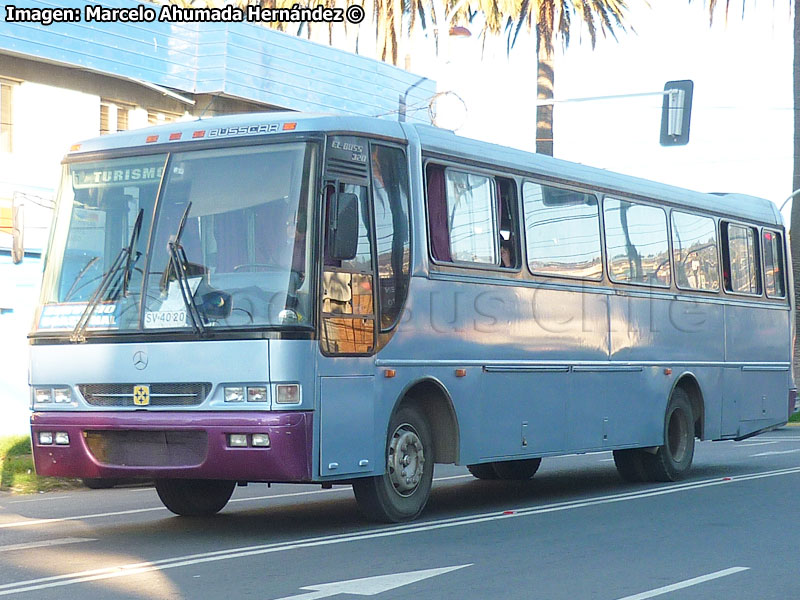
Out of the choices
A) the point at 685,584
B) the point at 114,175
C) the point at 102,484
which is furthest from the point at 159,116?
the point at 685,584

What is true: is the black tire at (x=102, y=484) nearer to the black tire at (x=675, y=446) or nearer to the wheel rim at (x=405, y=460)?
the wheel rim at (x=405, y=460)

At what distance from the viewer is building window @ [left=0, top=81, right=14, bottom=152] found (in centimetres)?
2202

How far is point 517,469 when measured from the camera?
1537 centimetres

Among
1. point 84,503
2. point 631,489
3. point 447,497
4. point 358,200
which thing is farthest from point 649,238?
point 84,503

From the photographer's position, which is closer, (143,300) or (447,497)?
(143,300)

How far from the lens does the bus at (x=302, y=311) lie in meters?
9.70

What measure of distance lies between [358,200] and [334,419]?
1.64 metres

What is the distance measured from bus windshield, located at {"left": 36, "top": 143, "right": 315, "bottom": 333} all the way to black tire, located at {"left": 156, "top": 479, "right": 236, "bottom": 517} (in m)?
1.93

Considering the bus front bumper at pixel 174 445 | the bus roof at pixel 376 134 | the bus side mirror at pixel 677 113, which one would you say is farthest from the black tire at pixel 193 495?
the bus side mirror at pixel 677 113

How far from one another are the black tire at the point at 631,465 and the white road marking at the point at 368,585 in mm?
7024

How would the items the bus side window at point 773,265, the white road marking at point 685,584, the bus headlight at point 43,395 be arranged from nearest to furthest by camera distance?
the white road marking at point 685,584
the bus headlight at point 43,395
the bus side window at point 773,265

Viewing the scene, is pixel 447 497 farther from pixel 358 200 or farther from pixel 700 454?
pixel 700 454

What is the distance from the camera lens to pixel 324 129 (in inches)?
396

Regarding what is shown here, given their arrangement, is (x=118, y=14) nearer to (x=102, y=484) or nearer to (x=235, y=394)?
(x=102, y=484)
